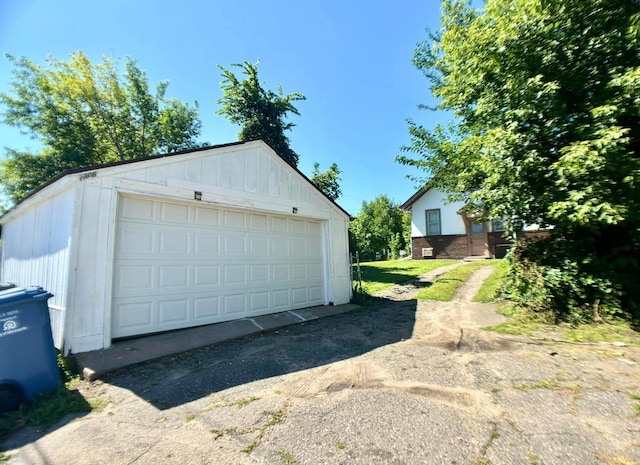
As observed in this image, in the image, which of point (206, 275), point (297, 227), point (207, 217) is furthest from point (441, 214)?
point (206, 275)

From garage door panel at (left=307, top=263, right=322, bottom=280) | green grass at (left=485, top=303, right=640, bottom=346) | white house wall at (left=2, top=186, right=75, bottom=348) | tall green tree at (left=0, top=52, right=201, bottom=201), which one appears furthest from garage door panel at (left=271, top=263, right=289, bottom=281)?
tall green tree at (left=0, top=52, right=201, bottom=201)

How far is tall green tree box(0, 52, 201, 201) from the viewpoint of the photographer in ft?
49.3

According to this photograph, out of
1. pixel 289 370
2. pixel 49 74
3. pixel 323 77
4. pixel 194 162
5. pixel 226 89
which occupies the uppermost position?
pixel 49 74

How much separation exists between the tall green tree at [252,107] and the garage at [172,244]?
8.57 meters

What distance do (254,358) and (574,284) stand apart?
240 inches

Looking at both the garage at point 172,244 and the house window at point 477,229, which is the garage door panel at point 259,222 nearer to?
the garage at point 172,244

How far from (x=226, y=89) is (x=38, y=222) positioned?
1219 cm

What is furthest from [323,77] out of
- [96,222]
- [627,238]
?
[627,238]

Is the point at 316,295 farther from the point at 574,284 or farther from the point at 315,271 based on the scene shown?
the point at 574,284

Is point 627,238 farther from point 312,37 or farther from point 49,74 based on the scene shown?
point 49,74

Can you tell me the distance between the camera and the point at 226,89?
1517 cm

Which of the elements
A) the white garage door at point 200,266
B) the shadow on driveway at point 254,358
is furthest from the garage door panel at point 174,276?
the shadow on driveway at point 254,358

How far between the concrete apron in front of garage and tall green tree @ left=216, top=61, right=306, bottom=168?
10.5 m

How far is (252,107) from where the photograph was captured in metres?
15.1
